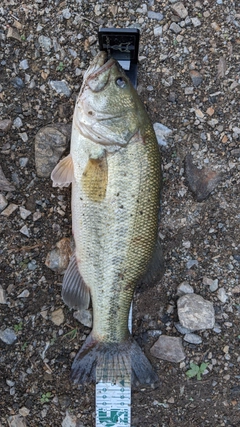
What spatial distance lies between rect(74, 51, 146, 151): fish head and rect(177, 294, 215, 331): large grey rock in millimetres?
1336

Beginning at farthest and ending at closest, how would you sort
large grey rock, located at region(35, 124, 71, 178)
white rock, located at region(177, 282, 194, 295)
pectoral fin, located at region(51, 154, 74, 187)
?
white rock, located at region(177, 282, 194, 295), large grey rock, located at region(35, 124, 71, 178), pectoral fin, located at region(51, 154, 74, 187)

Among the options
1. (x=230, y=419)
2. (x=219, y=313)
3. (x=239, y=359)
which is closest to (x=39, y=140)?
(x=219, y=313)

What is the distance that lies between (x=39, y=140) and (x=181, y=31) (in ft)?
4.69

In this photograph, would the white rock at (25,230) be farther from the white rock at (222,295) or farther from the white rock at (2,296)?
the white rock at (222,295)

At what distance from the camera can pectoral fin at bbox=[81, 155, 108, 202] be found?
2.60 metres

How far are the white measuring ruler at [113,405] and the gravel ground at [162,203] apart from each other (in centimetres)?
7

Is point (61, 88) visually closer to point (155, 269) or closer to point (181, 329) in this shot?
point (155, 269)

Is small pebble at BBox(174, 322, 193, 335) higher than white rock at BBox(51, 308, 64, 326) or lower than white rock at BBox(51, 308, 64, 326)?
lower

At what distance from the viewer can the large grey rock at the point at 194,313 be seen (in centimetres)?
313

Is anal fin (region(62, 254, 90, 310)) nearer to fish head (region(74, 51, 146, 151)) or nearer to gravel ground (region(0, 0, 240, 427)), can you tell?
gravel ground (region(0, 0, 240, 427))

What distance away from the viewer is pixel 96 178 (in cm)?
262

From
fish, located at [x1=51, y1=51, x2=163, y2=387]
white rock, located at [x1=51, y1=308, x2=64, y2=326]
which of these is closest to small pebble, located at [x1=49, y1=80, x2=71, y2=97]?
fish, located at [x1=51, y1=51, x2=163, y2=387]

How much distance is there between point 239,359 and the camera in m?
3.21

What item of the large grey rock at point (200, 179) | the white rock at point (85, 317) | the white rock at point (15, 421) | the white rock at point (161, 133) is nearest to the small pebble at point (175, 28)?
the white rock at point (161, 133)
